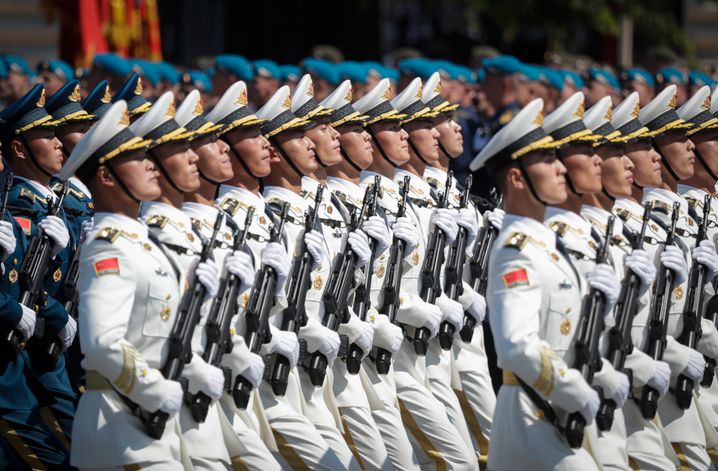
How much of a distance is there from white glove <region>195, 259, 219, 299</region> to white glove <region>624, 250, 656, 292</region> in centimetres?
191

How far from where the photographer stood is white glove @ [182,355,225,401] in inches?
→ 285

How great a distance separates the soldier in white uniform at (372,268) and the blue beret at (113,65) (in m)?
5.55

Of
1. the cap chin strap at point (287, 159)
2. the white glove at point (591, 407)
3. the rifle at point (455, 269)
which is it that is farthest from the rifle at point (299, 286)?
the white glove at point (591, 407)

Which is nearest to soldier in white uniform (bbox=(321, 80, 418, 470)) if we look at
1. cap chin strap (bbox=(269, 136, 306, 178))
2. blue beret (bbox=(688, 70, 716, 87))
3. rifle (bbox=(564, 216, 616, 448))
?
cap chin strap (bbox=(269, 136, 306, 178))

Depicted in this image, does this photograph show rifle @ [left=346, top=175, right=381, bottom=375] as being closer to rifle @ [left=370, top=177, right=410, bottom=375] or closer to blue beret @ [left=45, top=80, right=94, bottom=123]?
rifle @ [left=370, top=177, right=410, bottom=375]

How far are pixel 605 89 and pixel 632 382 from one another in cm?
839

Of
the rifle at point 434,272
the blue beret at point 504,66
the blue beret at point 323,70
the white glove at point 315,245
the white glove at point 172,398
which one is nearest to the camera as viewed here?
the white glove at point 172,398

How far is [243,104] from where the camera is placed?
889 cm

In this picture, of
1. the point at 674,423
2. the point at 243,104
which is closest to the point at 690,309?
the point at 674,423

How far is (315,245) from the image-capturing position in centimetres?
854

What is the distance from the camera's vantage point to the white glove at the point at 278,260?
315 inches

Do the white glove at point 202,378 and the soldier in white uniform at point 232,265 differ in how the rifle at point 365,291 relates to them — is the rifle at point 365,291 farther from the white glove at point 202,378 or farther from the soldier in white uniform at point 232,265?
the white glove at point 202,378

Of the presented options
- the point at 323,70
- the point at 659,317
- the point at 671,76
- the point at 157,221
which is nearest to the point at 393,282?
the point at 659,317

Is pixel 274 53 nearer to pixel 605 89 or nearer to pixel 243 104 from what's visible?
pixel 605 89
